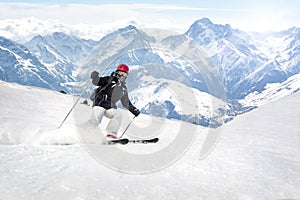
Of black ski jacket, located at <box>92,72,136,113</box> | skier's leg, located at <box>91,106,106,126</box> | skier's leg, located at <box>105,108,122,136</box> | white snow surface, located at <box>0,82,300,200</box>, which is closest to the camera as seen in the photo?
white snow surface, located at <box>0,82,300,200</box>

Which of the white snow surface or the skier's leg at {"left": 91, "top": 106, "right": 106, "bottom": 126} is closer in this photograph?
the white snow surface

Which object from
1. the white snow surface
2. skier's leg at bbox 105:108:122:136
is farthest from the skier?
the white snow surface

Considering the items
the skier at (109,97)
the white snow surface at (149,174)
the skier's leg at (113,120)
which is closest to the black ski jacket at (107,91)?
the skier at (109,97)

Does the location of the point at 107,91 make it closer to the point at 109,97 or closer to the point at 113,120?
the point at 109,97

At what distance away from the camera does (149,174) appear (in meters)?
6.97

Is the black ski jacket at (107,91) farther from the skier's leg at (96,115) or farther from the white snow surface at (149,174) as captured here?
the white snow surface at (149,174)

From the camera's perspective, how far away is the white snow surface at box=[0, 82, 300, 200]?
18.7ft

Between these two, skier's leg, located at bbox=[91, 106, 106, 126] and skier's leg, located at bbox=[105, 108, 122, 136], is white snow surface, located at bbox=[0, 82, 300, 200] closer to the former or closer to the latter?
skier's leg, located at bbox=[91, 106, 106, 126]

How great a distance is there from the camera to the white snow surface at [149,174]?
18.7 ft

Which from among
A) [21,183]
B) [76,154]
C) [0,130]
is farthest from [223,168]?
[0,130]

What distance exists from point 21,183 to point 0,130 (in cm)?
508

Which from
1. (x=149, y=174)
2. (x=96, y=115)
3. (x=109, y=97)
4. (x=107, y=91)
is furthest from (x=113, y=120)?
(x=149, y=174)

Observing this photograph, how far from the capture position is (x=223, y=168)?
25.3 ft

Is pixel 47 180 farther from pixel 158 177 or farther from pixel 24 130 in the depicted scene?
pixel 24 130
